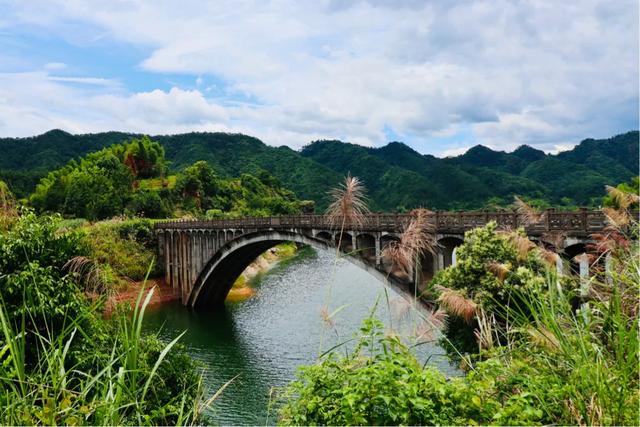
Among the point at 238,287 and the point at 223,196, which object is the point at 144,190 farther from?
the point at 238,287

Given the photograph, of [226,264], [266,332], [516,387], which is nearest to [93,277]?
[516,387]

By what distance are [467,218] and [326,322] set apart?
12.2m

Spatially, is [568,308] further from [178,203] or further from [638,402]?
[178,203]

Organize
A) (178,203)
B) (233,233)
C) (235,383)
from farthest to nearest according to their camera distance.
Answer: (178,203), (233,233), (235,383)

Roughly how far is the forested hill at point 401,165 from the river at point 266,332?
1324 inches

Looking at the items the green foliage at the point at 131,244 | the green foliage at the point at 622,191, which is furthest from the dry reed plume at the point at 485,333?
the green foliage at the point at 131,244

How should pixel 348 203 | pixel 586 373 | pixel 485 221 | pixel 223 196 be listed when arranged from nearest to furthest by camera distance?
pixel 586 373
pixel 348 203
pixel 485 221
pixel 223 196

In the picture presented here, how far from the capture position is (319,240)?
86.4 feet

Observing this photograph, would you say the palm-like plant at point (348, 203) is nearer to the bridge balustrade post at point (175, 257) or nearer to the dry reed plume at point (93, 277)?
the dry reed plume at point (93, 277)

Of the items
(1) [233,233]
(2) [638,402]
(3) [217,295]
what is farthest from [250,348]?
(2) [638,402]

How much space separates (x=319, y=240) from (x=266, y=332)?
281 inches

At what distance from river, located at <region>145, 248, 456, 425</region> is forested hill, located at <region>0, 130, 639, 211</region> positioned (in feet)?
110

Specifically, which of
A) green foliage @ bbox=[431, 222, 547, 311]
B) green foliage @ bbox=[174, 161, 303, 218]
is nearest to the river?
green foliage @ bbox=[431, 222, 547, 311]

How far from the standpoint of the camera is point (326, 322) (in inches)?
231
